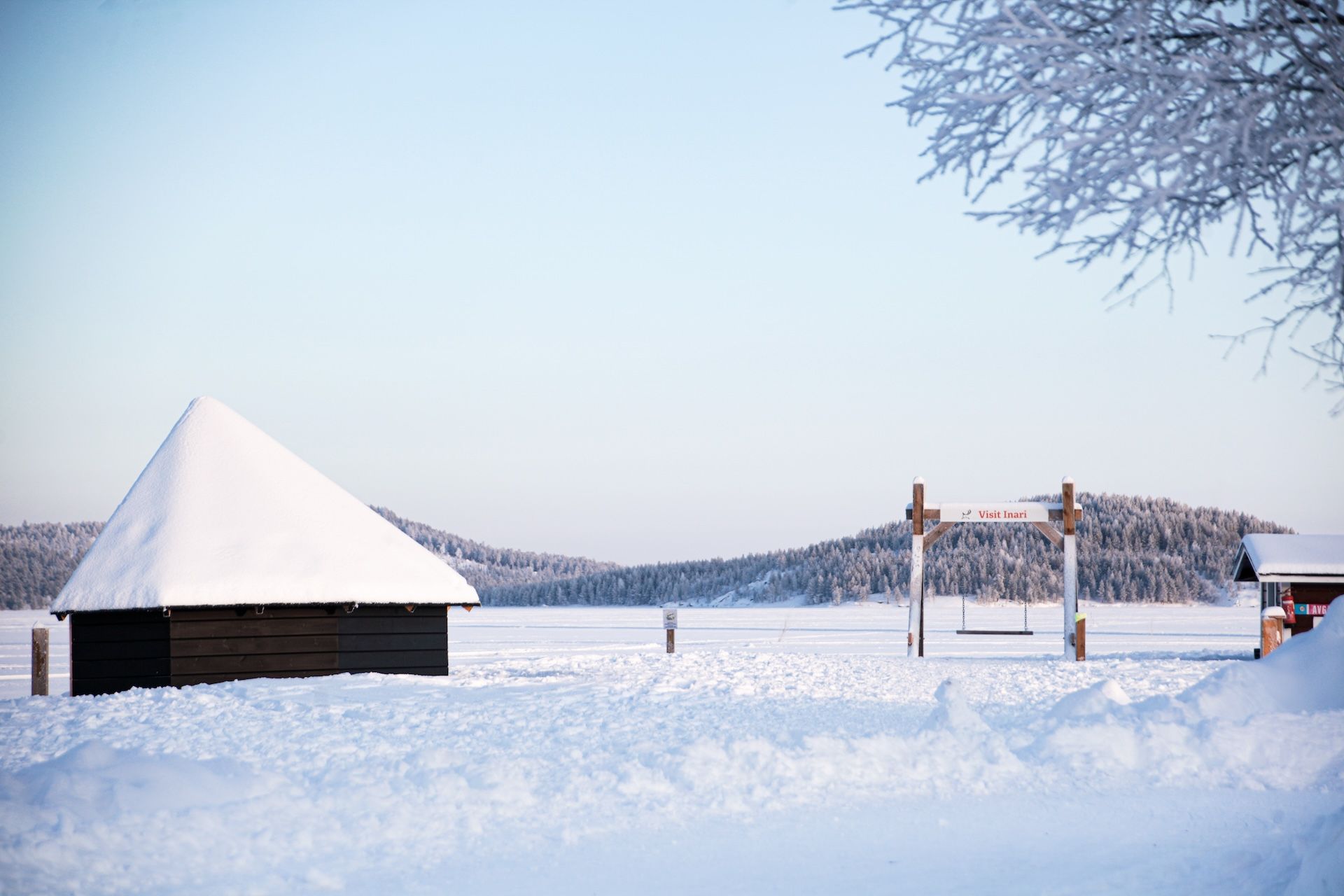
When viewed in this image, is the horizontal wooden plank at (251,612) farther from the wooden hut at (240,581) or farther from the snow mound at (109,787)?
the snow mound at (109,787)

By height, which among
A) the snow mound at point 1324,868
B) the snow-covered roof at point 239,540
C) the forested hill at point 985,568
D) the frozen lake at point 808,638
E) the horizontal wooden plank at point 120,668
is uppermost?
the snow-covered roof at point 239,540

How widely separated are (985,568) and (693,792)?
4670 inches

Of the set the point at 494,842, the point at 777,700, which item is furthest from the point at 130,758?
the point at 777,700

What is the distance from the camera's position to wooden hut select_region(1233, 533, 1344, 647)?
2159 cm

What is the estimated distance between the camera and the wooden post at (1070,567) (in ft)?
66.3

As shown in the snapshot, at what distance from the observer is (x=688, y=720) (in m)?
10.5

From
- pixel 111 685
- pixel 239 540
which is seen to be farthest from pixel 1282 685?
pixel 111 685

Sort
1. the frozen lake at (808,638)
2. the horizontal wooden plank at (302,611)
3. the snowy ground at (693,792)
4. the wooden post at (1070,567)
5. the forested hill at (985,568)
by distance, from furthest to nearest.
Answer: the forested hill at (985,568) < the frozen lake at (808,638) < the wooden post at (1070,567) < the horizontal wooden plank at (302,611) < the snowy ground at (693,792)

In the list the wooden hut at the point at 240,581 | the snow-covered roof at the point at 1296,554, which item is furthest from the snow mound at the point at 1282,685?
the snow-covered roof at the point at 1296,554

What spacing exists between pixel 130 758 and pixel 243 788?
116 cm

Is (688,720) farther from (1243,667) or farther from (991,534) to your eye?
(991,534)

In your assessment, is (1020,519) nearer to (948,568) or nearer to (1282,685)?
(1282,685)

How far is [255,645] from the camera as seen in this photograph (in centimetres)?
1487

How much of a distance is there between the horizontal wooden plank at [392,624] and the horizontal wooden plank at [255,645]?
23 centimetres
